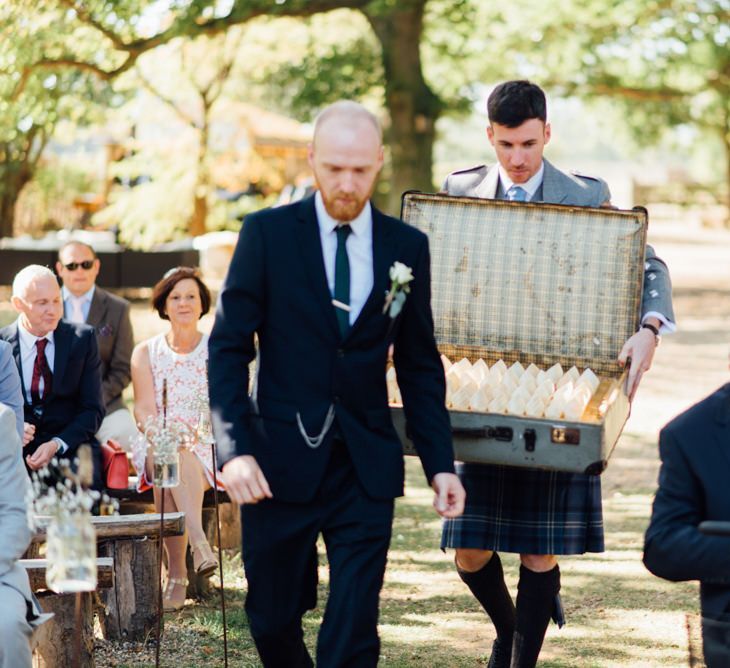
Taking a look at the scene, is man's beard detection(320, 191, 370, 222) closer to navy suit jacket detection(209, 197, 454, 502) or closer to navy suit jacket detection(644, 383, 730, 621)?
navy suit jacket detection(209, 197, 454, 502)

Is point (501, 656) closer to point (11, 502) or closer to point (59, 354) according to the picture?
point (11, 502)

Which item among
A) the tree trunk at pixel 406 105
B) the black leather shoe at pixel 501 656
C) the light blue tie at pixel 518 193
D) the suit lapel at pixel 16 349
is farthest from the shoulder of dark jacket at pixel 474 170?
the tree trunk at pixel 406 105

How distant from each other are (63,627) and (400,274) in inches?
102

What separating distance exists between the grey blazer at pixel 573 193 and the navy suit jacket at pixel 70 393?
7.66 feet

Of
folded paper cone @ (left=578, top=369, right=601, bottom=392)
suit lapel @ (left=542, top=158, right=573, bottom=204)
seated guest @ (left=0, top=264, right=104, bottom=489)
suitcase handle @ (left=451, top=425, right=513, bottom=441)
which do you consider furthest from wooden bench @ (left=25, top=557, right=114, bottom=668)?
suit lapel @ (left=542, top=158, right=573, bottom=204)

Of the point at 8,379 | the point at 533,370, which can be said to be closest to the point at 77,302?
the point at 8,379

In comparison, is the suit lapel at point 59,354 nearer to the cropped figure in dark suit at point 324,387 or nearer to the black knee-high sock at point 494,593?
the black knee-high sock at point 494,593

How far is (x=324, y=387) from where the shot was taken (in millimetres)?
3902

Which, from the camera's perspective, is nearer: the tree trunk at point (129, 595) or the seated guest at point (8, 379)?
the seated guest at point (8, 379)

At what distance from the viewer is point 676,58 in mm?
27578

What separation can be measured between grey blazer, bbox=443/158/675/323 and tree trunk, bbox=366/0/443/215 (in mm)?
12739

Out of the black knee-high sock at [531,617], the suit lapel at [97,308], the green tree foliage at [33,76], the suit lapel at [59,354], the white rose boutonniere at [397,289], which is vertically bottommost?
the black knee-high sock at [531,617]

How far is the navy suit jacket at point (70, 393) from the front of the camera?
22.1 feet

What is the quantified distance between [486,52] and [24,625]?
23654 mm
